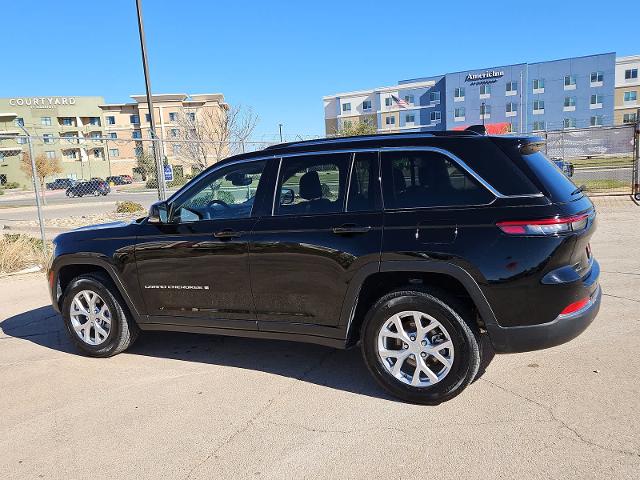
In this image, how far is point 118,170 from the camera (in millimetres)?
82375

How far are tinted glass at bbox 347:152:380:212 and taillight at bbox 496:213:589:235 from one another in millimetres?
897

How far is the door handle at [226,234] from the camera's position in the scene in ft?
13.3

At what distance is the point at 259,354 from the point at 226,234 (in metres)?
1.28

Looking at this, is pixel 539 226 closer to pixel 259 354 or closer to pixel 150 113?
pixel 259 354

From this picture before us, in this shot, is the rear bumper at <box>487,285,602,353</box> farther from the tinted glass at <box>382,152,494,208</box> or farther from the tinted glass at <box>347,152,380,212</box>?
the tinted glass at <box>347,152,380,212</box>

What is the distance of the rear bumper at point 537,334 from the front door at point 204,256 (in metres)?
1.88

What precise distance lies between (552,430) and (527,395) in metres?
0.48

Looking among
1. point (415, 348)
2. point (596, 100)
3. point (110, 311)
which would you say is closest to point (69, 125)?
point (596, 100)

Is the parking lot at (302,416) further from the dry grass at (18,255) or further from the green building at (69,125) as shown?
the green building at (69,125)

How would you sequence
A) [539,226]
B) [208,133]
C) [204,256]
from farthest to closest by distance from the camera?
[208,133]
[204,256]
[539,226]

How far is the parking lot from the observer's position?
291 cm

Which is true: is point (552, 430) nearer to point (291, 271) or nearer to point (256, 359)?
point (291, 271)

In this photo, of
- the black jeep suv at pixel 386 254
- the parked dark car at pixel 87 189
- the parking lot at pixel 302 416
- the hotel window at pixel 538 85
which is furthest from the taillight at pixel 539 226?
the hotel window at pixel 538 85

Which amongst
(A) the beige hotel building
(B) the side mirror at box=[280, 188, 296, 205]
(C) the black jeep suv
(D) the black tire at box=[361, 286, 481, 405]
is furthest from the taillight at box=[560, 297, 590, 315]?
(A) the beige hotel building
